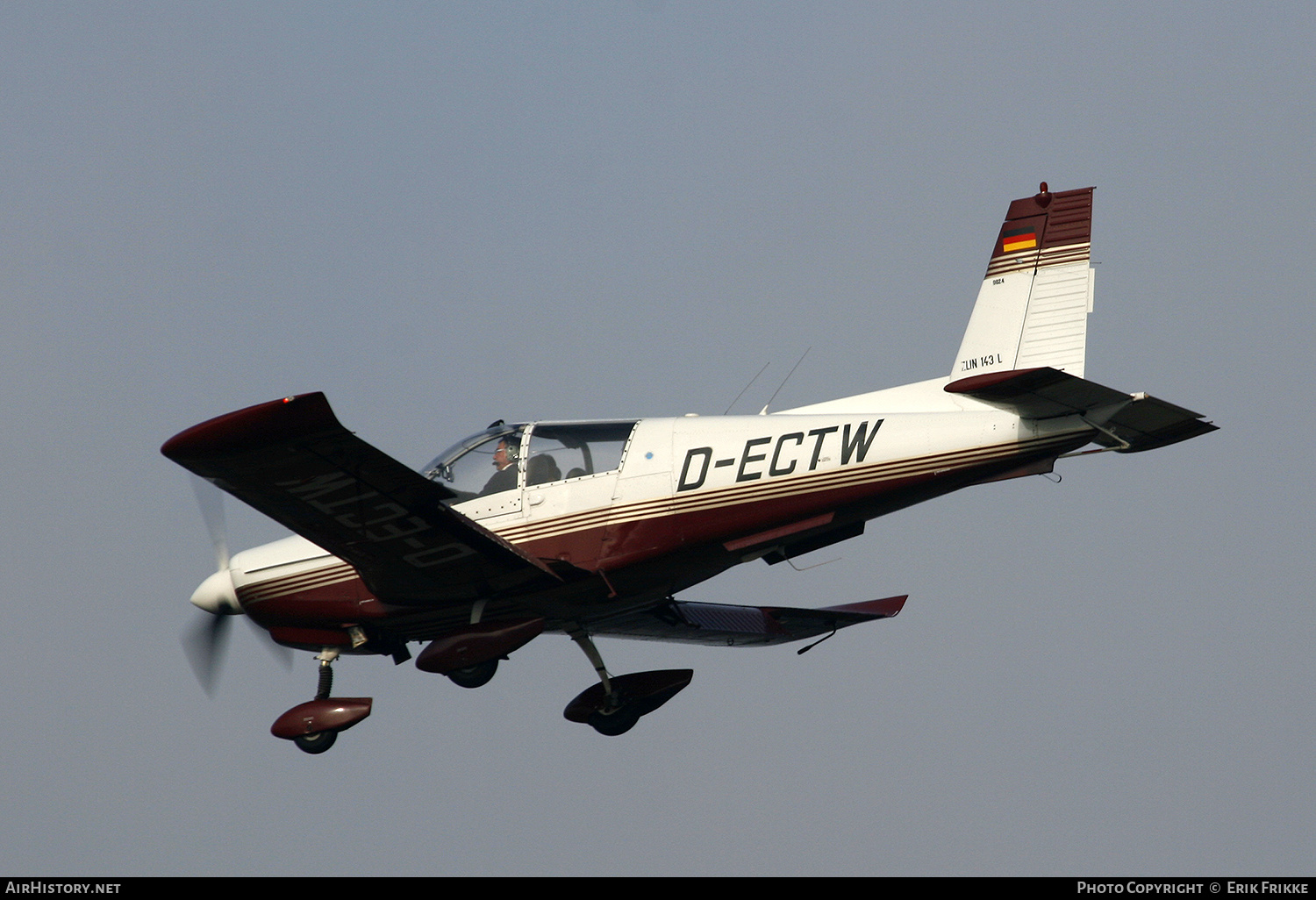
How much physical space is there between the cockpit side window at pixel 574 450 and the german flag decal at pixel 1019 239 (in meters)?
3.79

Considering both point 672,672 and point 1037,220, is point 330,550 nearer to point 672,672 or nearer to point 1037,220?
point 672,672

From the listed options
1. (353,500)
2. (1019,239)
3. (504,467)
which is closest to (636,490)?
(504,467)

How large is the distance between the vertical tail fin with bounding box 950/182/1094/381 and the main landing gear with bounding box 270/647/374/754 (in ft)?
20.5

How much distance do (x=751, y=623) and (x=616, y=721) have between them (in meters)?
2.07

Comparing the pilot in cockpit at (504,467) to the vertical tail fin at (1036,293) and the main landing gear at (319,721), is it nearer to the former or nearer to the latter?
the main landing gear at (319,721)

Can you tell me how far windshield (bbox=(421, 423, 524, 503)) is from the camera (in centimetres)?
1335

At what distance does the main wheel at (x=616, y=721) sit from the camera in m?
15.2

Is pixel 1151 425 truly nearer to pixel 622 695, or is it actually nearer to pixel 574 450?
pixel 574 450

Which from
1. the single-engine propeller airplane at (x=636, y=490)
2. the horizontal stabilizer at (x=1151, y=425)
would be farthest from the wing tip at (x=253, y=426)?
the horizontal stabilizer at (x=1151, y=425)

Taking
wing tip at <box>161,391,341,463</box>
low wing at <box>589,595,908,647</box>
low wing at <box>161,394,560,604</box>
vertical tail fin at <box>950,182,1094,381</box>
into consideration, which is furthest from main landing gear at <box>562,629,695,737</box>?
wing tip at <box>161,391,341,463</box>
